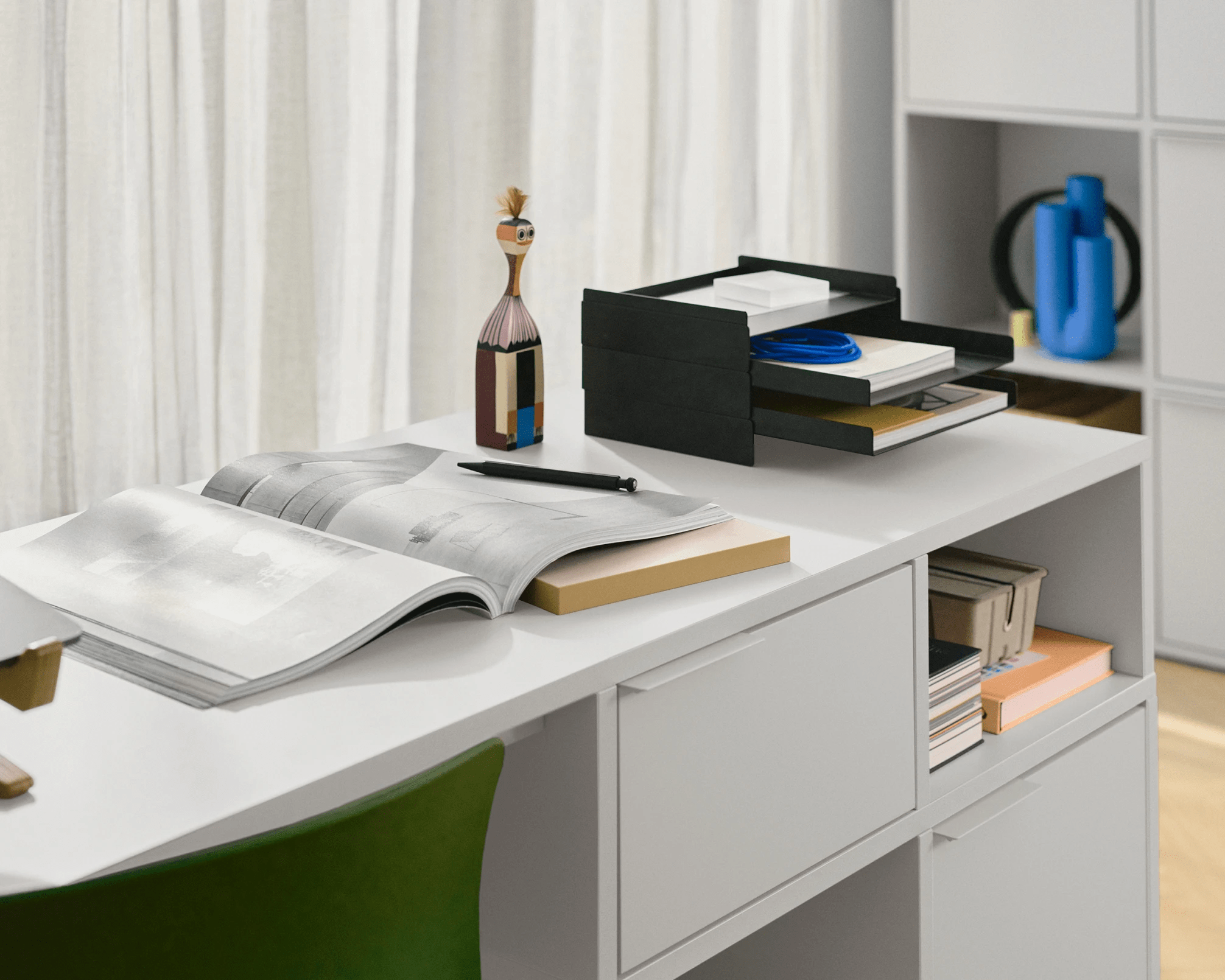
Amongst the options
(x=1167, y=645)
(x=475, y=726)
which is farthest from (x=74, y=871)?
(x=1167, y=645)

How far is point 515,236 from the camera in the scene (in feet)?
5.10

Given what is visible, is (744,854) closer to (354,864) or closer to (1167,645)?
(354,864)

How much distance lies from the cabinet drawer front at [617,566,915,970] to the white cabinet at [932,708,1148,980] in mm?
164

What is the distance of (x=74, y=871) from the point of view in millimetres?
813

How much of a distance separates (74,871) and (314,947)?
14cm

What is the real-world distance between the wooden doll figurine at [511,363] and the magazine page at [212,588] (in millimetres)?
366

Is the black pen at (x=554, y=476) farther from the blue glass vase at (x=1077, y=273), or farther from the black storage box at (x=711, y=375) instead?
the blue glass vase at (x=1077, y=273)

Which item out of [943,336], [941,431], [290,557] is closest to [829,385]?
[941,431]

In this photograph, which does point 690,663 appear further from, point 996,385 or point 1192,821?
point 1192,821

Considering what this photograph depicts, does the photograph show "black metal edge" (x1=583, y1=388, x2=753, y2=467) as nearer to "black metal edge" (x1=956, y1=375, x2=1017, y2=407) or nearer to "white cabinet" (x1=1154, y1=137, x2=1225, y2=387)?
"black metal edge" (x1=956, y1=375, x2=1017, y2=407)

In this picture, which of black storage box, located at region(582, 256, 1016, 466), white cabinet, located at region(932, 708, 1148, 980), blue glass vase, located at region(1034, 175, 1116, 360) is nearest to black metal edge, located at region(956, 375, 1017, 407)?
black storage box, located at region(582, 256, 1016, 466)

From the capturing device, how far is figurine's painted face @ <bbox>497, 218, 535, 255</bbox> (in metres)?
1.55

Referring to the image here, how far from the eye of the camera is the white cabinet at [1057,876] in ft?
4.94

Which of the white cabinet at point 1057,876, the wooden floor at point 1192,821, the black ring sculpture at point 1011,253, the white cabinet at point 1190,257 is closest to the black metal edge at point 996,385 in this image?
the white cabinet at point 1057,876
